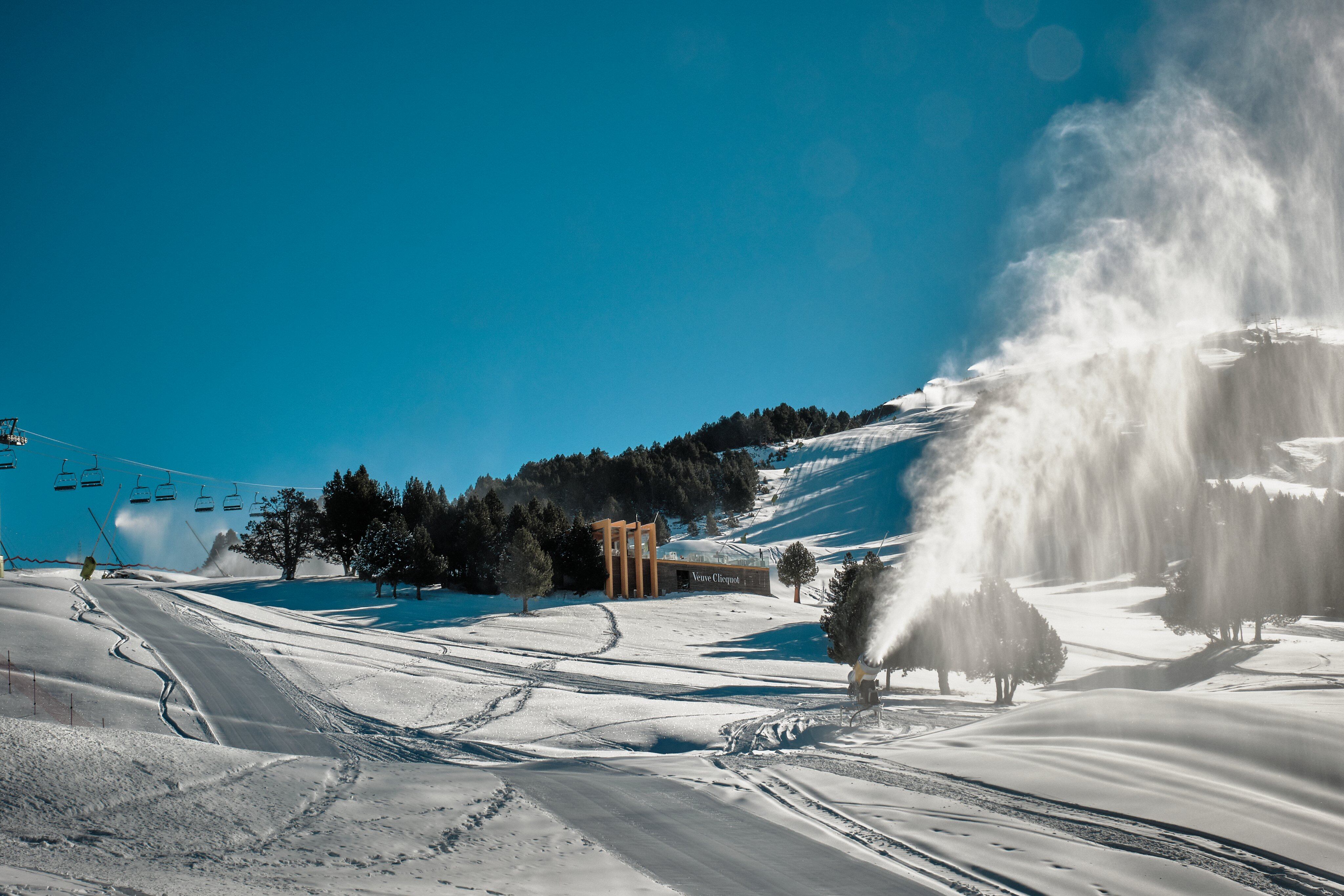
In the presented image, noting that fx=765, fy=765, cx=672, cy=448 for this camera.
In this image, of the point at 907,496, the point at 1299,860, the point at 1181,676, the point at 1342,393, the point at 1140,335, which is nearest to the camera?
the point at 1299,860

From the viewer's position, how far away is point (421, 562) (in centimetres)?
6084

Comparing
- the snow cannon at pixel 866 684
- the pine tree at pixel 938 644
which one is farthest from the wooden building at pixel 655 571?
the snow cannon at pixel 866 684

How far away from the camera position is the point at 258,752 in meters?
13.5

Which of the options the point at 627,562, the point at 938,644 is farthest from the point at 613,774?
the point at 627,562

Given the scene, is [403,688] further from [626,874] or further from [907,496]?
[907,496]

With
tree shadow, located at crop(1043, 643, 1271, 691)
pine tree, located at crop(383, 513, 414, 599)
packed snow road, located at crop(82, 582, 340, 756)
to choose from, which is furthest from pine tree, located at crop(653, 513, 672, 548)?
packed snow road, located at crop(82, 582, 340, 756)

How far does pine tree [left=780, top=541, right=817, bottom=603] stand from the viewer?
222 ft

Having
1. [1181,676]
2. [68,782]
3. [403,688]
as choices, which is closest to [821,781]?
[68,782]

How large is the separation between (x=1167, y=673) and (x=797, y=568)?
34847mm

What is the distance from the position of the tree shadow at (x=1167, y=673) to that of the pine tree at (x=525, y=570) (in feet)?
110

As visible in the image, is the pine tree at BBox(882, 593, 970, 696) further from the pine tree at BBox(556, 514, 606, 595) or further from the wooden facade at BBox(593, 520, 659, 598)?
the pine tree at BBox(556, 514, 606, 595)

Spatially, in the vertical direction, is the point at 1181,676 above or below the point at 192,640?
below

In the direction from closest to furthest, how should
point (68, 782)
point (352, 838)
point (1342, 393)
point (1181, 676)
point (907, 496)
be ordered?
point (352, 838) → point (68, 782) → point (1181, 676) → point (907, 496) → point (1342, 393)

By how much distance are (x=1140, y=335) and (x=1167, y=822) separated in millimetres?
26622
